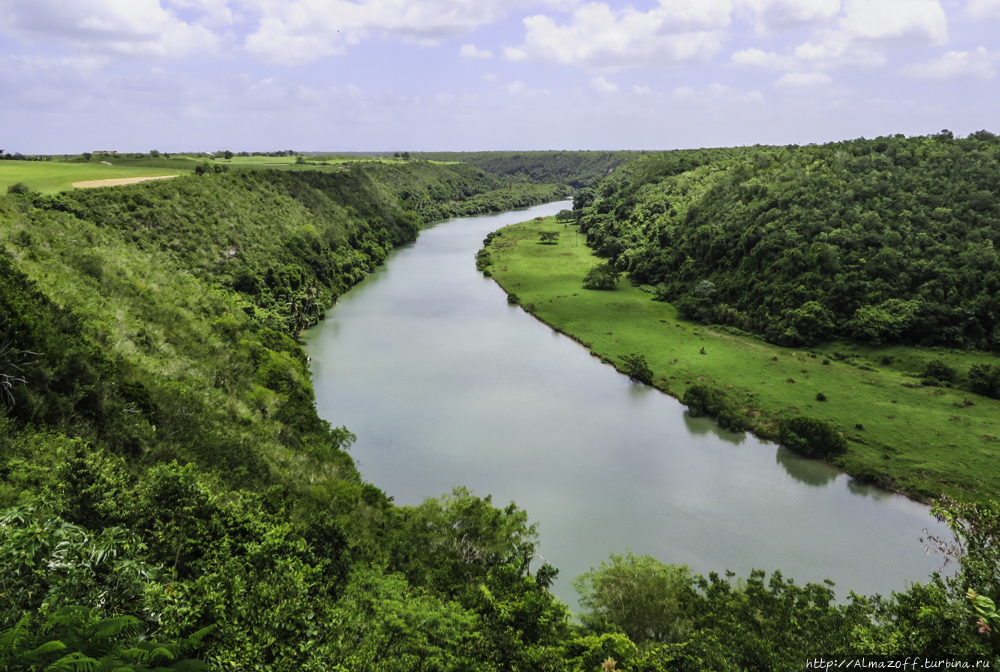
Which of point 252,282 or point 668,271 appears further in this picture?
point 668,271

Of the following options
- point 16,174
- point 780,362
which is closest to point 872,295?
point 780,362

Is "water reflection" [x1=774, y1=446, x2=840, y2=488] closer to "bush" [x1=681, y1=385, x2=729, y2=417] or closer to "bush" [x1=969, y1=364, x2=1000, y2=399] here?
"bush" [x1=681, y1=385, x2=729, y2=417]

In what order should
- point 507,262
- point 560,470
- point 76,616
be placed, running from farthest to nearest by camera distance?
point 507,262, point 560,470, point 76,616

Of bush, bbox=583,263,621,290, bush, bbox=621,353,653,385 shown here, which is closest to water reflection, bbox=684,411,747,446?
bush, bbox=621,353,653,385

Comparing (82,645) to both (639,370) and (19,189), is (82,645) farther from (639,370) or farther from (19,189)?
(19,189)

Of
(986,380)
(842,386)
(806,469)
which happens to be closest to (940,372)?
(986,380)

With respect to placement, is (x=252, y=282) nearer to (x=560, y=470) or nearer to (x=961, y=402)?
(x=560, y=470)
